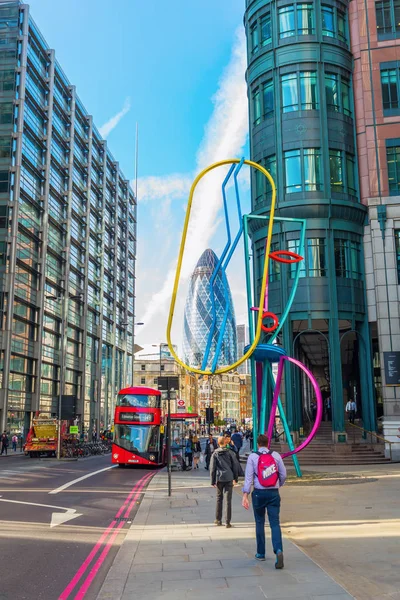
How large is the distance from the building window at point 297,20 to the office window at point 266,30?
81 centimetres

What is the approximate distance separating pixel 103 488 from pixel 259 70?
1064 inches

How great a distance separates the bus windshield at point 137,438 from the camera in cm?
3000

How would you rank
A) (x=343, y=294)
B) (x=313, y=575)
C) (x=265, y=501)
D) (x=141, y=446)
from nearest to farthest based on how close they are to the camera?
1. (x=313, y=575)
2. (x=265, y=501)
3. (x=141, y=446)
4. (x=343, y=294)

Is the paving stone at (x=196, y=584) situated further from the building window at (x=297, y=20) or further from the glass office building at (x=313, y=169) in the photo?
the building window at (x=297, y=20)

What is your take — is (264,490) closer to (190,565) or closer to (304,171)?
(190,565)

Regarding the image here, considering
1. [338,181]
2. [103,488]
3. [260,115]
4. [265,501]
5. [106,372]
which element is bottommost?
[103,488]

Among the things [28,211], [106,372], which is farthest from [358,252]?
[106,372]

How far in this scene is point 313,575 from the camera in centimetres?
711

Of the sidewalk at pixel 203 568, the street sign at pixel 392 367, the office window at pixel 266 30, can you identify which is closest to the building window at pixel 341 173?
the office window at pixel 266 30

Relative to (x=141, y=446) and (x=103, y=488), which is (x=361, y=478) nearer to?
(x=103, y=488)

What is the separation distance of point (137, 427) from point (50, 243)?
44.4 m

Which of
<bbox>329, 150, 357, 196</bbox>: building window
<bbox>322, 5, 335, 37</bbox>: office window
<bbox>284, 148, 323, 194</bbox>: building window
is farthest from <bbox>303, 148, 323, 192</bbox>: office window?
<bbox>322, 5, 335, 37</bbox>: office window

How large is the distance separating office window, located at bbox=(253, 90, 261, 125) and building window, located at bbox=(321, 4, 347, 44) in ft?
17.1

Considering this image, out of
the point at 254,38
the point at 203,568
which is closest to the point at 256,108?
the point at 254,38
